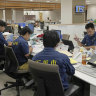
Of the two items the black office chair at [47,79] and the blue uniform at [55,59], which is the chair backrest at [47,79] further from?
the blue uniform at [55,59]

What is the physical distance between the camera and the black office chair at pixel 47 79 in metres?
1.53

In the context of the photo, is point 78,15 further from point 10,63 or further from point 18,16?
point 18,16

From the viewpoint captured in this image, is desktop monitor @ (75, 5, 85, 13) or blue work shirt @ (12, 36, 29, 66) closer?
blue work shirt @ (12, 36, 29, 66)

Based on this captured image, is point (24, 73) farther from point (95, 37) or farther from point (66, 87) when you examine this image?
point (95, 37)

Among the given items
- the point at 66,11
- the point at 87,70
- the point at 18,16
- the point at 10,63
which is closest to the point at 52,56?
the point at 87,70

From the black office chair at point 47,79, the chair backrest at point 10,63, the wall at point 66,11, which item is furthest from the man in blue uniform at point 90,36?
the wall at point 66,11

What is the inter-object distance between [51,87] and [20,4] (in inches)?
391

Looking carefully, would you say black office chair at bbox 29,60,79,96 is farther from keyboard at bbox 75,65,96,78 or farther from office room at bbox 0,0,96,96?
keyboard at bbox 75,65,96,78

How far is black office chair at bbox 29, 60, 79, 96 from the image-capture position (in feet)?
5.03

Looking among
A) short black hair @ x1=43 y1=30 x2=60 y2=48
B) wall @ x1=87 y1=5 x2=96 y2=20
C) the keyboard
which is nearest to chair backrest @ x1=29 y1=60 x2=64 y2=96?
short black hair @ x1=43 y1=30 x2=60 y2=48

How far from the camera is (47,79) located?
160 centimetres

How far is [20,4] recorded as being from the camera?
10.9 meters

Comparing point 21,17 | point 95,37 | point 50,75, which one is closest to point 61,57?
point 50,75

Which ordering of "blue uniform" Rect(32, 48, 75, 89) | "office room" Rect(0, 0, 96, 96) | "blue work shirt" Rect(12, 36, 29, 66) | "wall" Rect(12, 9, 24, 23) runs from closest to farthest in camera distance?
"office room" Rect(0, 0, 96, 96), "blue uniform" Rect(32, 48, 75, 89), "blue work shirt" Rect(12, 36, 29, 66), "wall" Rect(12, 9, 24, 23)
